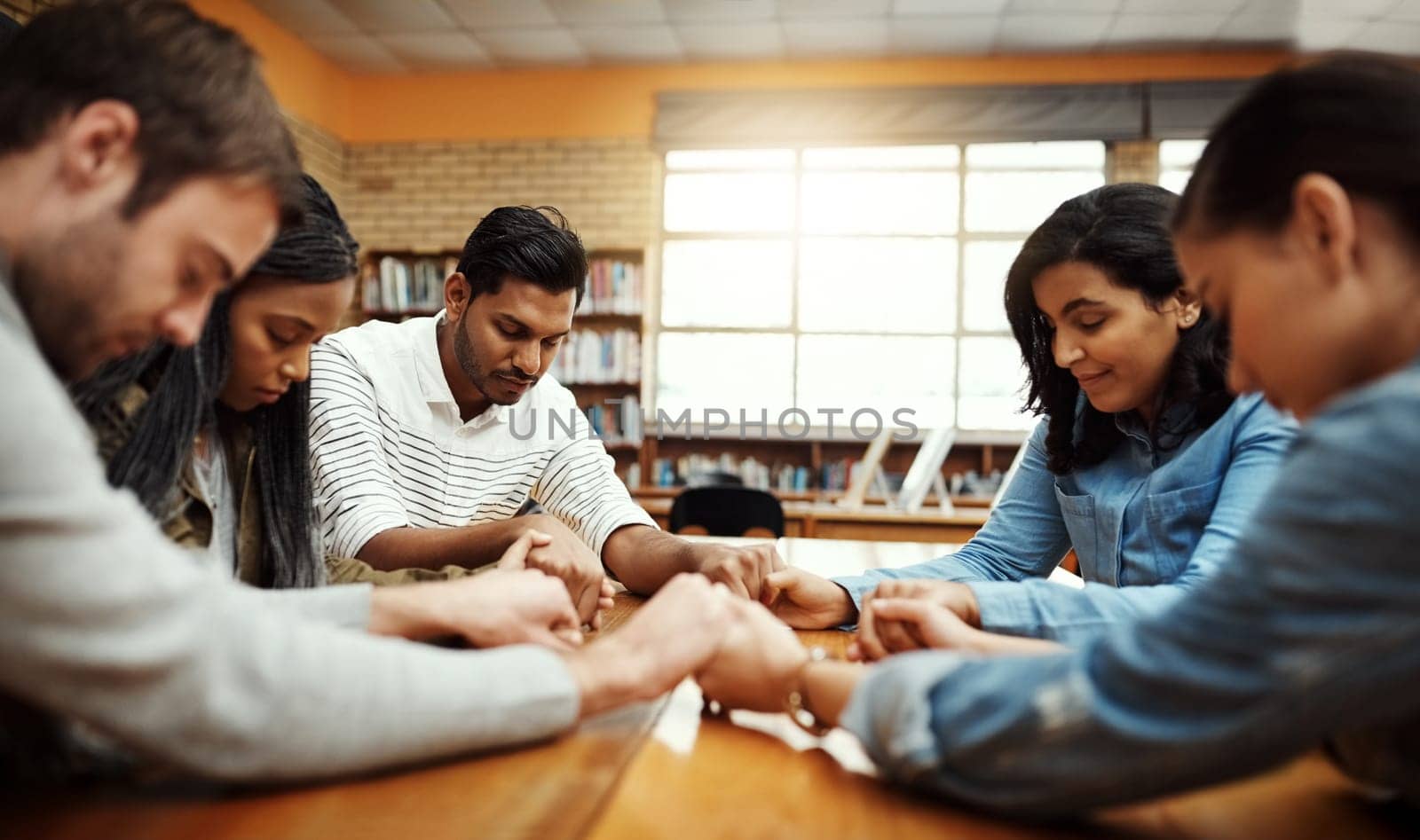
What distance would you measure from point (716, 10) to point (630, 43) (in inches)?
28.9

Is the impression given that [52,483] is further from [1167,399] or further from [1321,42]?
[1321,42]

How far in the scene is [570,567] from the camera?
134cm

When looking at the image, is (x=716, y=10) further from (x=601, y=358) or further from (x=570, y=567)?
(x=570, y=567)

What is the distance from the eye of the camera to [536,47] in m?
6.09

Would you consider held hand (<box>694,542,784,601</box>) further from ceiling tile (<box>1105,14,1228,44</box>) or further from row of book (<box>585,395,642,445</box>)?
ceiling tile (<box>1105,14,1228,44</box>)

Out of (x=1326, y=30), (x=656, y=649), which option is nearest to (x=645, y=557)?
(x=656, y=649)

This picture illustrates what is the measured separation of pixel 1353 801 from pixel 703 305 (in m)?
5.91

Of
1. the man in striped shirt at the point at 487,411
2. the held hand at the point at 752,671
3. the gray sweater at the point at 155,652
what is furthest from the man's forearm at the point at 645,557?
the gray sweater at the point at 155,652

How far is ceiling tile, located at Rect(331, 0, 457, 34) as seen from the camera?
17.9 feet

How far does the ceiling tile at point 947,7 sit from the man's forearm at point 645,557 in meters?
4.55

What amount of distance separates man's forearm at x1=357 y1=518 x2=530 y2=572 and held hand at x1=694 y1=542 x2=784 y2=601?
0.31 m

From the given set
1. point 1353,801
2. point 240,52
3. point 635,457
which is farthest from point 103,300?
point 635,457

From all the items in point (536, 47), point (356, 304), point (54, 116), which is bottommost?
point (54, 116)

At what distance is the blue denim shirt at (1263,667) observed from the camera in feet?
1.82
